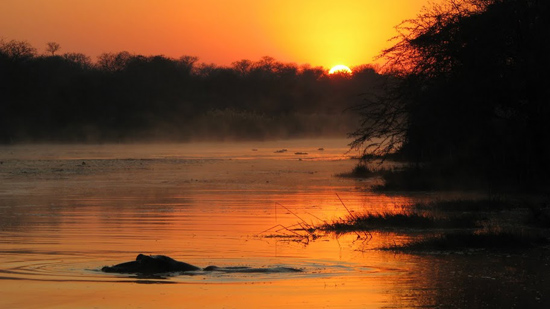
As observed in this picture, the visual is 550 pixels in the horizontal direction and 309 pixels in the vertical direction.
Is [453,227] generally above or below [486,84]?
below

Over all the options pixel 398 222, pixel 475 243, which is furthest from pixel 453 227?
pixel 475 243

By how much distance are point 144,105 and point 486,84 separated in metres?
63.0

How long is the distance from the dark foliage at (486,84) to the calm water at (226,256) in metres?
2.26

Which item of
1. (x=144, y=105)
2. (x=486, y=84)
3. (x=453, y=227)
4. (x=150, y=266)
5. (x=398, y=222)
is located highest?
(x=144, y=105)

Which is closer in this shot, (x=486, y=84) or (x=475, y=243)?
(x=475, y=243)

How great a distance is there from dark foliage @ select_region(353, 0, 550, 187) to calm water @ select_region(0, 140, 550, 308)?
226 centimetres

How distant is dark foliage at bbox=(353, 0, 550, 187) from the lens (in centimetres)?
2111

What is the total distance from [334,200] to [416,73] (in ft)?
12.9

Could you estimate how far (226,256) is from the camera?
1391 centimetres

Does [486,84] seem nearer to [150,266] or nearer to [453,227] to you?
[453,227]

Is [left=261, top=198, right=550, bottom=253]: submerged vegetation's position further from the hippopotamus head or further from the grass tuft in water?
the hippopotamus head

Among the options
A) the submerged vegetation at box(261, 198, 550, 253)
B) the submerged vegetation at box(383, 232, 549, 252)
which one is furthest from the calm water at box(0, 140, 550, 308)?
the submerged vegetation at box(383, 232, 549, 252)

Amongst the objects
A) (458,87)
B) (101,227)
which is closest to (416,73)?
(458,87)

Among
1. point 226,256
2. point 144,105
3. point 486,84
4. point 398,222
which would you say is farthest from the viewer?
point 144,105
